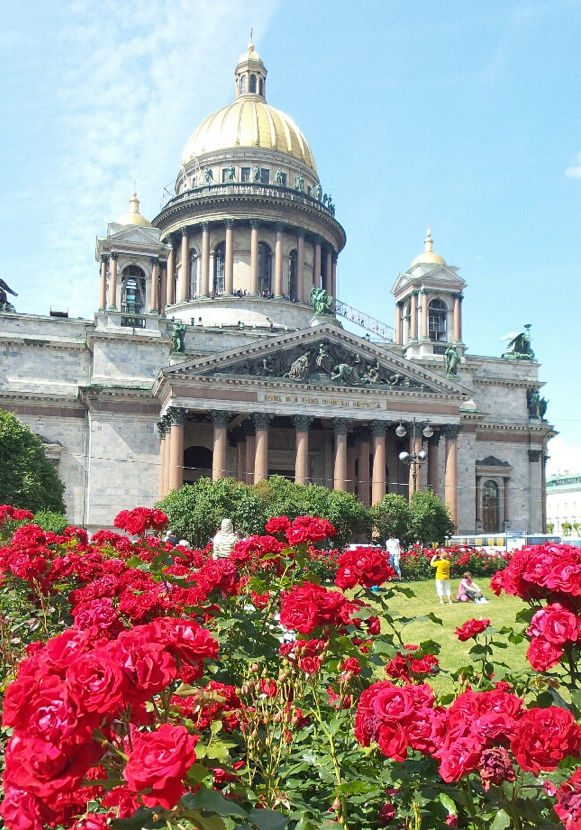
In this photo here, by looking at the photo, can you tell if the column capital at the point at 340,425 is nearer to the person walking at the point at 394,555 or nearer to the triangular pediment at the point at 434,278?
the triangular pediment at the point at 434,278

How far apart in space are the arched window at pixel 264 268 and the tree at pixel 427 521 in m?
26.9

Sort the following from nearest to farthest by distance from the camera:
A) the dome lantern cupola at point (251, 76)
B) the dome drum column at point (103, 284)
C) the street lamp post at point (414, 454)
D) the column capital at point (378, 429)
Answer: the street lamp post at point (414, 454)
the column capital at point (378, 429)
the dome drum column at point (103, 284)
the dome lantern cupola at point (251, 76)

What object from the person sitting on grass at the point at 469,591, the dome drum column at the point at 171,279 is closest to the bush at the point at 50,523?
the person sitting on grass at the point at 469,591

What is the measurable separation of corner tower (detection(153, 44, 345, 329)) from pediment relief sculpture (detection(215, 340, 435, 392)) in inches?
460

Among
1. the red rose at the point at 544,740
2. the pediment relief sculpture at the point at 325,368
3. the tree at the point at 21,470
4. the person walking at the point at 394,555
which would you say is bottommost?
the person walking at the point at 394,555

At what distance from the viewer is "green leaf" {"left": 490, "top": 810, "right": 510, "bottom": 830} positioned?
370cm

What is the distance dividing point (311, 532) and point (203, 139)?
189 ft

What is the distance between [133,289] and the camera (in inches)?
1882

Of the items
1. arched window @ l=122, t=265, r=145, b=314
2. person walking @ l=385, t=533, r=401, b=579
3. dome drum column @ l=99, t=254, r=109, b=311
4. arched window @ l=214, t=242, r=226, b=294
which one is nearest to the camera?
person walking @ l=385, t=533, r=401, b=579

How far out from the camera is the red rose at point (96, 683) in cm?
279

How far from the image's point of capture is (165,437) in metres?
42.5

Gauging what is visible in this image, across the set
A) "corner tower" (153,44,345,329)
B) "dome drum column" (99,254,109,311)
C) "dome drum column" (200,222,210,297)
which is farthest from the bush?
"dome drum column" (200,222,210,297)

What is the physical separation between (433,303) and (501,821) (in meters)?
50.5

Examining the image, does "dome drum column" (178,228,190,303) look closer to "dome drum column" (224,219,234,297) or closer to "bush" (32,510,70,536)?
"dome drum column" (224,219,234,297)
